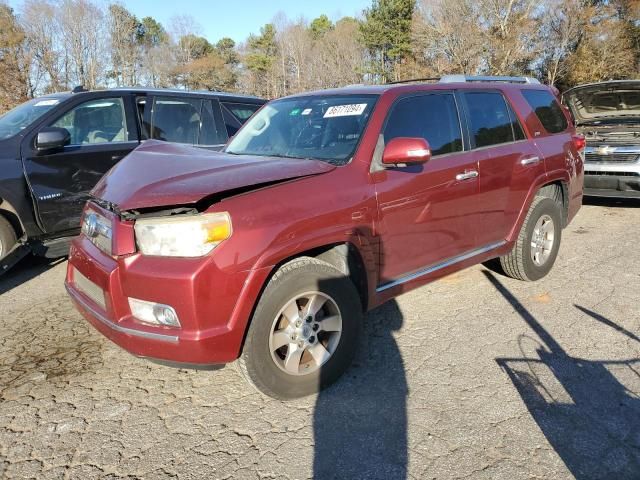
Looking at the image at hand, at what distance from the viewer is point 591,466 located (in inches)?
87.7

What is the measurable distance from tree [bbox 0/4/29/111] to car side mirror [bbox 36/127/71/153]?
3122 centimetres

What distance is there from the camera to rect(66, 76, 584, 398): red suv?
238 cm

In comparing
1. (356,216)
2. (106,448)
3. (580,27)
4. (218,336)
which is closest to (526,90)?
(356,216)

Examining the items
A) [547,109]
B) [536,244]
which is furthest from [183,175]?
[547,109]

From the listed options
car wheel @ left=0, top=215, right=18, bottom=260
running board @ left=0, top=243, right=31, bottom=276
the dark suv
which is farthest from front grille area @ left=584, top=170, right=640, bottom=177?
car wheel @ left=0, top=215, right=18, bottom=260

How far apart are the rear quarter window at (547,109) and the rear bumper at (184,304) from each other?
3.46 meters

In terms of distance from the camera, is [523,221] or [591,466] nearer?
[591,466]

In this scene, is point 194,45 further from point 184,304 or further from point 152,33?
point 184,304

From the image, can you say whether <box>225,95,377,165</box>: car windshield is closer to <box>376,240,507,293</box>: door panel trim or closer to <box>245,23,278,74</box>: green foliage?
<box>376,240,507,293</box>: door panel trim

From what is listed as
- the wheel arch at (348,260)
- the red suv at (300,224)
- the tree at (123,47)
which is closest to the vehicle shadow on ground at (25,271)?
the red suv at (300,224)

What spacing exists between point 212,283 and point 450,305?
245 cm

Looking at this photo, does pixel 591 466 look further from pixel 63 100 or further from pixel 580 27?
pixel 580 27

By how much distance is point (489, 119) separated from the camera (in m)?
4.00

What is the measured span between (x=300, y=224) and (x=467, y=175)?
165 centimetres
